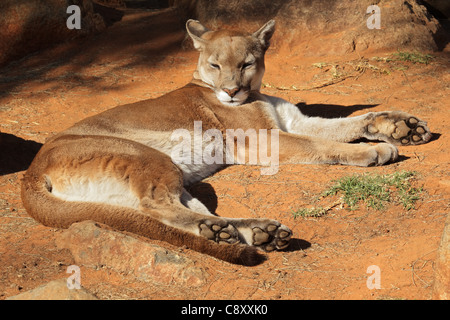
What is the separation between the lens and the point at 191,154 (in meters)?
4.54

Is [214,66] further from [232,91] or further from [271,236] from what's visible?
[271,236]

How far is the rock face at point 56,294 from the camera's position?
244 cm

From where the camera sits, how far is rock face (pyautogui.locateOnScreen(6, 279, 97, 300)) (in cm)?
244

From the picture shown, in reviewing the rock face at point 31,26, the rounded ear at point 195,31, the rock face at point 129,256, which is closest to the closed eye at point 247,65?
the rounded ear at point 195,31

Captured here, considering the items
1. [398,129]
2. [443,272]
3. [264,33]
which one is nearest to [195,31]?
[264,33]

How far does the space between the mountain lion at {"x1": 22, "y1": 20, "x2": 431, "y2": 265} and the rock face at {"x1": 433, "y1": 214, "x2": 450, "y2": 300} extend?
1.07m

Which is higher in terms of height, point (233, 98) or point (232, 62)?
point (232, 62)

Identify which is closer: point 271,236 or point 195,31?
point 271,236

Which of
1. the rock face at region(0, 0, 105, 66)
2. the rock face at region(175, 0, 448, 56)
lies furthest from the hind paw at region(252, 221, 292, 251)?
the rock face at region(0, 0, 105, 66)

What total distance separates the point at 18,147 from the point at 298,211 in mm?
3274

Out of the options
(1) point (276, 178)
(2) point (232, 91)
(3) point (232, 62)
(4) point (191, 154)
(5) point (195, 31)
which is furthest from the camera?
(5) point (195, 31)

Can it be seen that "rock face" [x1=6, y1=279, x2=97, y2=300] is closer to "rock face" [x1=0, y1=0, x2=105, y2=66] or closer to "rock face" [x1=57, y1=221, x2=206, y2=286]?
"rock face" [x1=57, y1=221, x2=206, y2=286]

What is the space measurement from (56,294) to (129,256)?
0.68m
